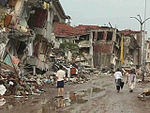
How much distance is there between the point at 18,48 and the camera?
23609 millimetres

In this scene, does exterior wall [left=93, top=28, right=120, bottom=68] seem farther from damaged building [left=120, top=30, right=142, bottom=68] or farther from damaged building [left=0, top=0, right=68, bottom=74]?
damaged building [left=0, top=0, right=68, bottom=74]

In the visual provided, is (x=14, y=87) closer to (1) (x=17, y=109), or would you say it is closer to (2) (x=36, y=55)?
(1) (x=17, y=109)

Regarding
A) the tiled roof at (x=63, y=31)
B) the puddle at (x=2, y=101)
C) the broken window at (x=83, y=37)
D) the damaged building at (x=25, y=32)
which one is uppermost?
the tiled roof at (x=63, y=31)

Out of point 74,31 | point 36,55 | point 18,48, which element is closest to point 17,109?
point 18,48

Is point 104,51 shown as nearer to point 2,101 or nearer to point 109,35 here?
point 109,35

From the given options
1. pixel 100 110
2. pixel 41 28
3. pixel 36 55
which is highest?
pixel 41 28

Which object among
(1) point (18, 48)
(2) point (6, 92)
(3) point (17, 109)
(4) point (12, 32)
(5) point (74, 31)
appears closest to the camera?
(3) point (17, 109)

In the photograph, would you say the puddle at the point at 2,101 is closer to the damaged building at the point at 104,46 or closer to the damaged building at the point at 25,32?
the damaged building at the point at 25,32

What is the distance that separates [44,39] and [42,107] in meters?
17.2

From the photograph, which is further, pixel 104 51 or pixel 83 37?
pixel 104 51

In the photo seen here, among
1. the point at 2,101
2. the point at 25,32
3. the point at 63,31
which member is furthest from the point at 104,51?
the point at 2,101

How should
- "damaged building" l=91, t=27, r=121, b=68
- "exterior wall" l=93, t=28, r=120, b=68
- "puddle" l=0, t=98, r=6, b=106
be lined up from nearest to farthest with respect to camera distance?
"puddle" l=0, t=98, r=6, b=106 → "damaged building" l=91, t=27, r=121, b=68 → "exterior wall" l=93, t=28, r=120, b=68

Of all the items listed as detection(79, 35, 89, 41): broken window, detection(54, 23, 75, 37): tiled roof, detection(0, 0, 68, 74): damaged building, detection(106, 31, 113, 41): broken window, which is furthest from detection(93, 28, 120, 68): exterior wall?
detection(0, 0, 68, 74): damaged building

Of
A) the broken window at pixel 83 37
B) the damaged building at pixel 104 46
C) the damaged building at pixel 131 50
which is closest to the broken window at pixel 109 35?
the damaged building at pixel 104 46
